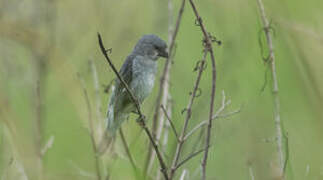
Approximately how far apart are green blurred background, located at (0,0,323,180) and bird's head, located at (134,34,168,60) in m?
0.22

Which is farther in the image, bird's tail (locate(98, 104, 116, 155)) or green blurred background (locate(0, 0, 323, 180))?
bird's tail (locate(98, 104, 116, 155))

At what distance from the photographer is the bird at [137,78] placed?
3457mm

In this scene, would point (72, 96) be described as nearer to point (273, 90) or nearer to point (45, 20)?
point (273, 90)

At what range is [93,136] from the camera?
284 centimetres

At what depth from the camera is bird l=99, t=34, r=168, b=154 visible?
11.3 feet

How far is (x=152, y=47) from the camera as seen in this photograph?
11.5 feet

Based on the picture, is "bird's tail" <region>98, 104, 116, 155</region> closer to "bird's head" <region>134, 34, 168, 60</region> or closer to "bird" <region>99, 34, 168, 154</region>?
"bird" <region>99, 34, 168, 154</region>

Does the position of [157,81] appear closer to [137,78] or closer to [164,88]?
[137,78]

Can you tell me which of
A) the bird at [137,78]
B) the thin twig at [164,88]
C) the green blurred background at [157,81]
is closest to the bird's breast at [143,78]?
the bird at [137,78]

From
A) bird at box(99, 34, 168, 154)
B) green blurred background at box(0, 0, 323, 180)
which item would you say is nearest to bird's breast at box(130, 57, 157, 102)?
bird at box(99, 34, 168, 154)

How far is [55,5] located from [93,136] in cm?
173

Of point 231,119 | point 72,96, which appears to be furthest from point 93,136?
point 231,119

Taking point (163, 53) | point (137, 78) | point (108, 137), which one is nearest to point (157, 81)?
point (137, 78)

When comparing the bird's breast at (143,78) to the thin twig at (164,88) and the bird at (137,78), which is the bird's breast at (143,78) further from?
the thin twig at (164,88)
